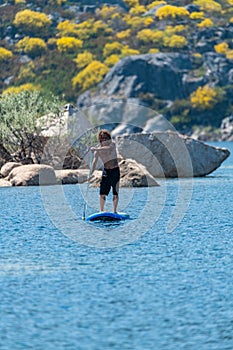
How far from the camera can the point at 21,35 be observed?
173 m

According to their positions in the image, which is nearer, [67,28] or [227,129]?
[227,129]

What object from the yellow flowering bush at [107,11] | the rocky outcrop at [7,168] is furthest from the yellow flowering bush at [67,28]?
the rocky outcrop at [7,168]

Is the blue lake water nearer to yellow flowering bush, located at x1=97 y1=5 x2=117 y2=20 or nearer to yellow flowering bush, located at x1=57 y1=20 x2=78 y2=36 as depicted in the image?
yellow flowering bush, located at x1=57 y1=20 x2=78 y2=36

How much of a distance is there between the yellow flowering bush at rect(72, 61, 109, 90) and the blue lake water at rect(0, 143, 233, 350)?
127 meters

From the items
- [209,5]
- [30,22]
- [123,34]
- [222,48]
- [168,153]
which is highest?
[168,153]

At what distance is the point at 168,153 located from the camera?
44.1m

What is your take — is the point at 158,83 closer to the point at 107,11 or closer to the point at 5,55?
the point at 5,55

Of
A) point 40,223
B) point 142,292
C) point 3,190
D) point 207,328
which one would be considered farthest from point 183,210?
point 207,328

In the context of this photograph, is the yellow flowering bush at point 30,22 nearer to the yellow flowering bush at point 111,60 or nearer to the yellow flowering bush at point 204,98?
the yellow flowering bush at point 111,60

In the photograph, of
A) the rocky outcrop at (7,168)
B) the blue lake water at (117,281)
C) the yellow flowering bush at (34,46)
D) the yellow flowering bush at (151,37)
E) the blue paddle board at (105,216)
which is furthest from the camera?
the yellow flowering bush at (151,37)

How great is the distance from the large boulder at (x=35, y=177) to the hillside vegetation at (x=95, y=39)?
104m

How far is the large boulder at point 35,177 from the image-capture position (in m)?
38.7

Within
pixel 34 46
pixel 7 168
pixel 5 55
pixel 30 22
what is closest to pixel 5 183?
pixel 7 168

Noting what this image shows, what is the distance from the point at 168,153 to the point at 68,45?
12349cm
